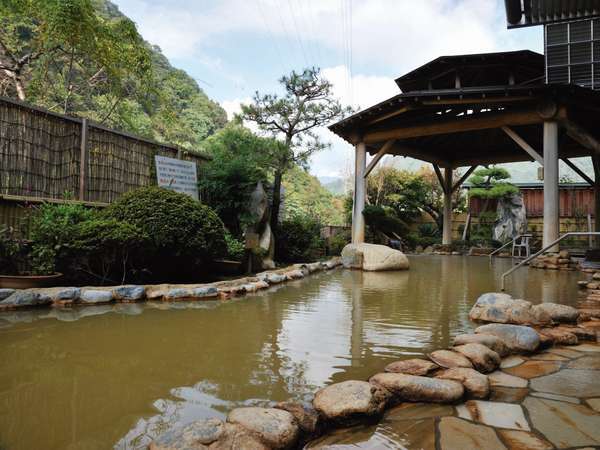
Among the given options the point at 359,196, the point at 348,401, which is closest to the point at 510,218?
the point at 359,196

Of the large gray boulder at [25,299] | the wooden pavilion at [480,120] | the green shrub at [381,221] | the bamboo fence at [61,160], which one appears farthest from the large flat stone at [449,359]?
the green shrub at [381,221]

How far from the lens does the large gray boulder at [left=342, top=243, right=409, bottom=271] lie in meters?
8.34

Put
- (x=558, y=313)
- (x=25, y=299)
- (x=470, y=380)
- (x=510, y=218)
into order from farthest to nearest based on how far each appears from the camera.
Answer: (x=510, y=218) < (x=25, y=299) < (x=558, y=313) < (x=470, y=380)

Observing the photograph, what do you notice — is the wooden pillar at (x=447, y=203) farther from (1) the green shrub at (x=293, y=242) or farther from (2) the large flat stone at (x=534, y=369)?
(2) the large flat stone at (x=534, y=369)

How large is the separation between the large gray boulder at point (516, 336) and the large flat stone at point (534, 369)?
200 mm

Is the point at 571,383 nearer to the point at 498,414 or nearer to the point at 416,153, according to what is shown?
the point at 498,414

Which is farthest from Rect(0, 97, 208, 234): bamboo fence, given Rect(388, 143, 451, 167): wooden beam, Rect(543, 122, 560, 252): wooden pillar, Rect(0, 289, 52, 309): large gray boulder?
Rect(543, 122, 560, 252): wooden pillar

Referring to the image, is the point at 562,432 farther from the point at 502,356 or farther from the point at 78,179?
the point at 78,179

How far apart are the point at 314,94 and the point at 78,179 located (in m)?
6.32

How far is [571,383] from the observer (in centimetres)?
220

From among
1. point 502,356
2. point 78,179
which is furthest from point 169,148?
point 502,356

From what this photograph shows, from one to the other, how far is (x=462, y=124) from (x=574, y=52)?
9.43ft

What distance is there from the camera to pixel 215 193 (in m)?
8.02

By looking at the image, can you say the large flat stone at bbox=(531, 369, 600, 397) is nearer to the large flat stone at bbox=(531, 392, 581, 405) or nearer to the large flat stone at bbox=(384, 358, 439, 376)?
the large flat stone at bbox=(531, 392, 581, 405)
